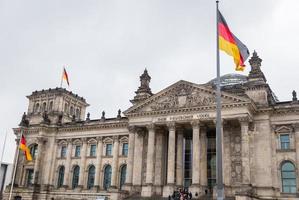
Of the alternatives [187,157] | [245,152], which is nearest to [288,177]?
[245,152]

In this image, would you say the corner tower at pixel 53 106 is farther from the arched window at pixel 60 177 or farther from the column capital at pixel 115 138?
the column capital at pixel 115 138

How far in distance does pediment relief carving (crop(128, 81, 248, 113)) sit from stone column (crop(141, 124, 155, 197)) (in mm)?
3114

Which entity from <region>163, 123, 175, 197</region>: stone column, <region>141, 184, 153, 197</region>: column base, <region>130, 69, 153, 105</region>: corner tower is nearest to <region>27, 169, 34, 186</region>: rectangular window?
<region>130, 69, 153, 105</region>: corner tower

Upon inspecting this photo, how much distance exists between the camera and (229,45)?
2353 centimetres

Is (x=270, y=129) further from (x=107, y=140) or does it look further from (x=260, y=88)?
(x=107, y=140)

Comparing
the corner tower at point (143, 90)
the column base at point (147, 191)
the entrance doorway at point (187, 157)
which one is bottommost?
the column base at point (147, 191)

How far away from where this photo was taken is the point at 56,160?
198ft

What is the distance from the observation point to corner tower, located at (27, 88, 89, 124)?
6222 centimetres

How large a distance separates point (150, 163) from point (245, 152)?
39.6ft

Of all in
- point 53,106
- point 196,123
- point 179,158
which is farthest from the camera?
point 53,106

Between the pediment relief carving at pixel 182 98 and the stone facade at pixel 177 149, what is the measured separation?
13cm

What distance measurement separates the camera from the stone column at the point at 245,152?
39.7 m

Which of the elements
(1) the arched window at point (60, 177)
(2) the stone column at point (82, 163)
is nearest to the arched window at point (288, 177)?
(2) the stone column at point (82, 163)

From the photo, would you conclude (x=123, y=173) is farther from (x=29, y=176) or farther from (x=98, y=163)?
(x=29, y=176)
